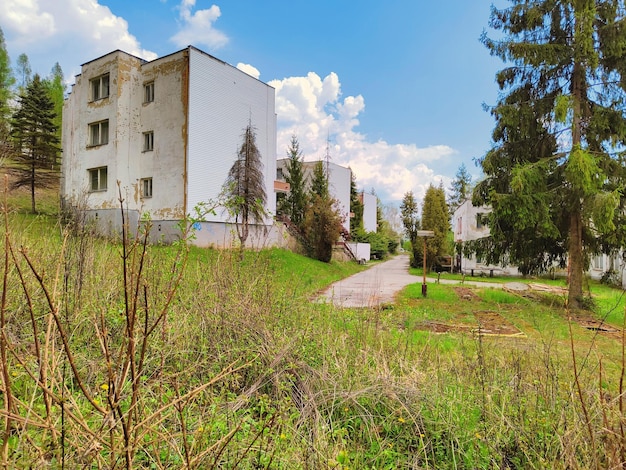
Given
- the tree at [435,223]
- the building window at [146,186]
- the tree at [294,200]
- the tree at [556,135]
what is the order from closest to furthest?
the tree at [556,135] < the building window at [146,186] < the tree at [435,223] < the tree at [294,200]

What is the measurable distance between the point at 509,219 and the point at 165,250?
9.10m

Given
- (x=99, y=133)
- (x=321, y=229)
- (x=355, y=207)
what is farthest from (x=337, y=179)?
(x=99, y=133)

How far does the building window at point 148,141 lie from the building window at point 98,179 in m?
2.41

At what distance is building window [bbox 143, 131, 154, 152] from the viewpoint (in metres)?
18.8

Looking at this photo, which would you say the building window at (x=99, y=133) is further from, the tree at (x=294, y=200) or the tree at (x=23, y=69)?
the tree at (x=23, y=69)

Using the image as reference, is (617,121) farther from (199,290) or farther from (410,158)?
(199,290)

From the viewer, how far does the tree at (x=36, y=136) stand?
2109 cm

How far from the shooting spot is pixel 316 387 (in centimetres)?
289

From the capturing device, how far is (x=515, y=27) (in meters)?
10.8

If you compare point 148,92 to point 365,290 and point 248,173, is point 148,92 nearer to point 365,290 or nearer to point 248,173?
point 248,173

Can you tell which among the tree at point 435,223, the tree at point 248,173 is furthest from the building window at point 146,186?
the tree at point 435,223

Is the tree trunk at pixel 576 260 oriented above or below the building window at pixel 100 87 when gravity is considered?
below

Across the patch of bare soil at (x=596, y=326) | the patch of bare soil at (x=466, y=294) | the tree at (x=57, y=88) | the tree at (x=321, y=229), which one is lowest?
the patch of bare soil at (x=596, y=326)

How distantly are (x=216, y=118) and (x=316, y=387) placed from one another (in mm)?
18155
